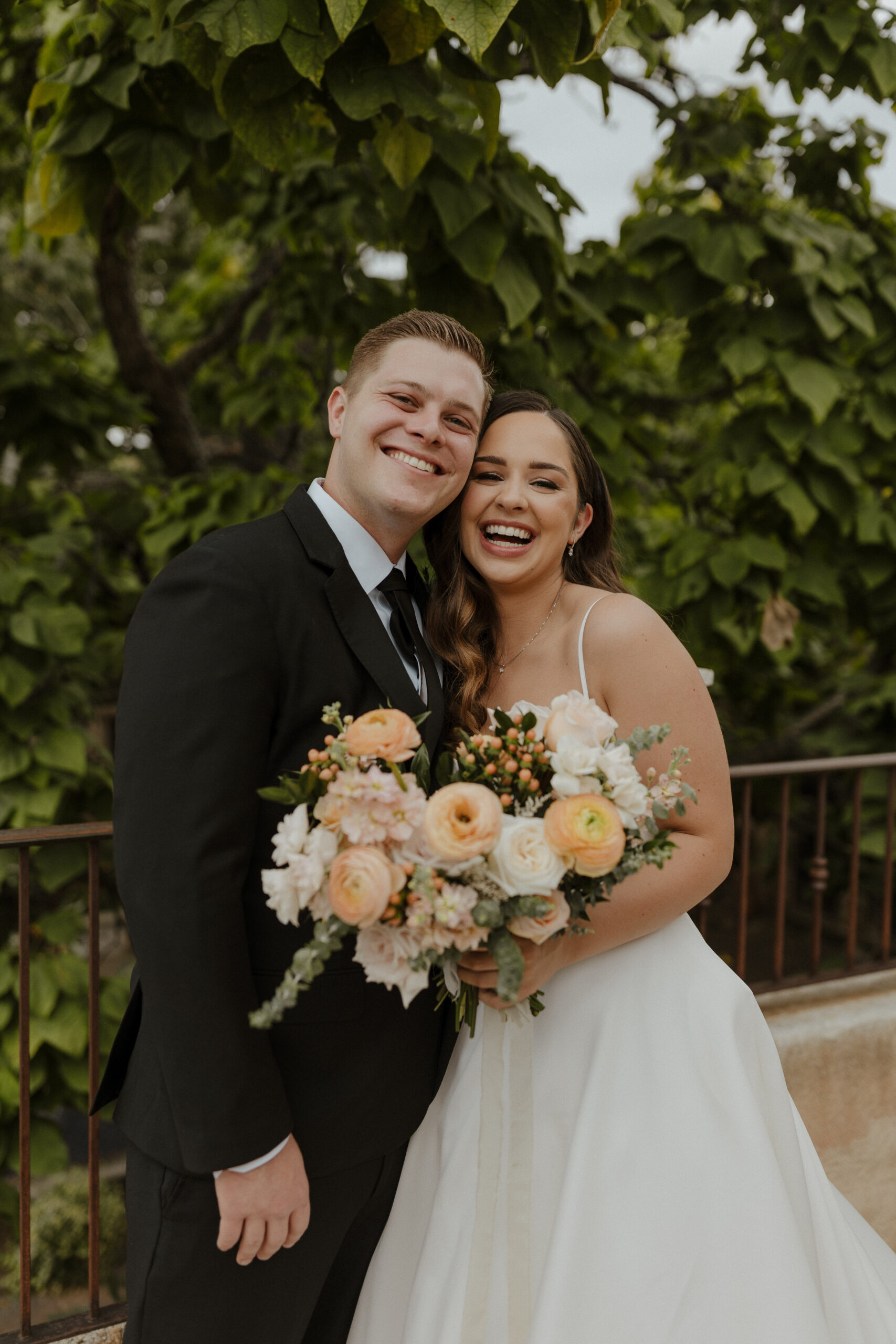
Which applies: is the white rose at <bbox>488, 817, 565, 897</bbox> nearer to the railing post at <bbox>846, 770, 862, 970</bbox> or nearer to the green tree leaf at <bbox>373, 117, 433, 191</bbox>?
the green tree leaf at <bbox>373, 117, 433, 191</bbox>

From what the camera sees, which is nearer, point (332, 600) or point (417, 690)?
point (332, 600)

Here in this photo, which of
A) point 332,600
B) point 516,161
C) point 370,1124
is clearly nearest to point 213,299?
point 516,161

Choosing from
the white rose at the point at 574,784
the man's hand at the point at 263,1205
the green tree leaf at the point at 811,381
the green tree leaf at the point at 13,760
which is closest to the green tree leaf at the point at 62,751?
the green tree leaf at the point at 13,760

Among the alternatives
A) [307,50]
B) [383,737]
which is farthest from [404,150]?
[383,737]

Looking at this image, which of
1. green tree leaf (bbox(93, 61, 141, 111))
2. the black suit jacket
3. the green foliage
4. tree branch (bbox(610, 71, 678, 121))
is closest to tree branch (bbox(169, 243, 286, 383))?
tree branch (bbox(610, 71, 678, 121))

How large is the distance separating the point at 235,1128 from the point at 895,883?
16.8ft

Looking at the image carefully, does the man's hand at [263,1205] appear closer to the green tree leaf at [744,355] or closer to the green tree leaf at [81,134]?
the green tree leaf at [81,134]

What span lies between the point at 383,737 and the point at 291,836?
0.55 feet

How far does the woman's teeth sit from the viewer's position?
2078mm

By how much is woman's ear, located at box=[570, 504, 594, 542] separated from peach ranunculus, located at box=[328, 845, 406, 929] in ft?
4.03

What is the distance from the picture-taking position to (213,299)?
20.5ft

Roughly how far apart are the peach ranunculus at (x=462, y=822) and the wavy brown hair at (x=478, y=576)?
0.71 metres

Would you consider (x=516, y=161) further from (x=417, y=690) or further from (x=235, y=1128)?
(x=235, y=1128)

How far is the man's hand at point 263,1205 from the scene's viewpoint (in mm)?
1411
